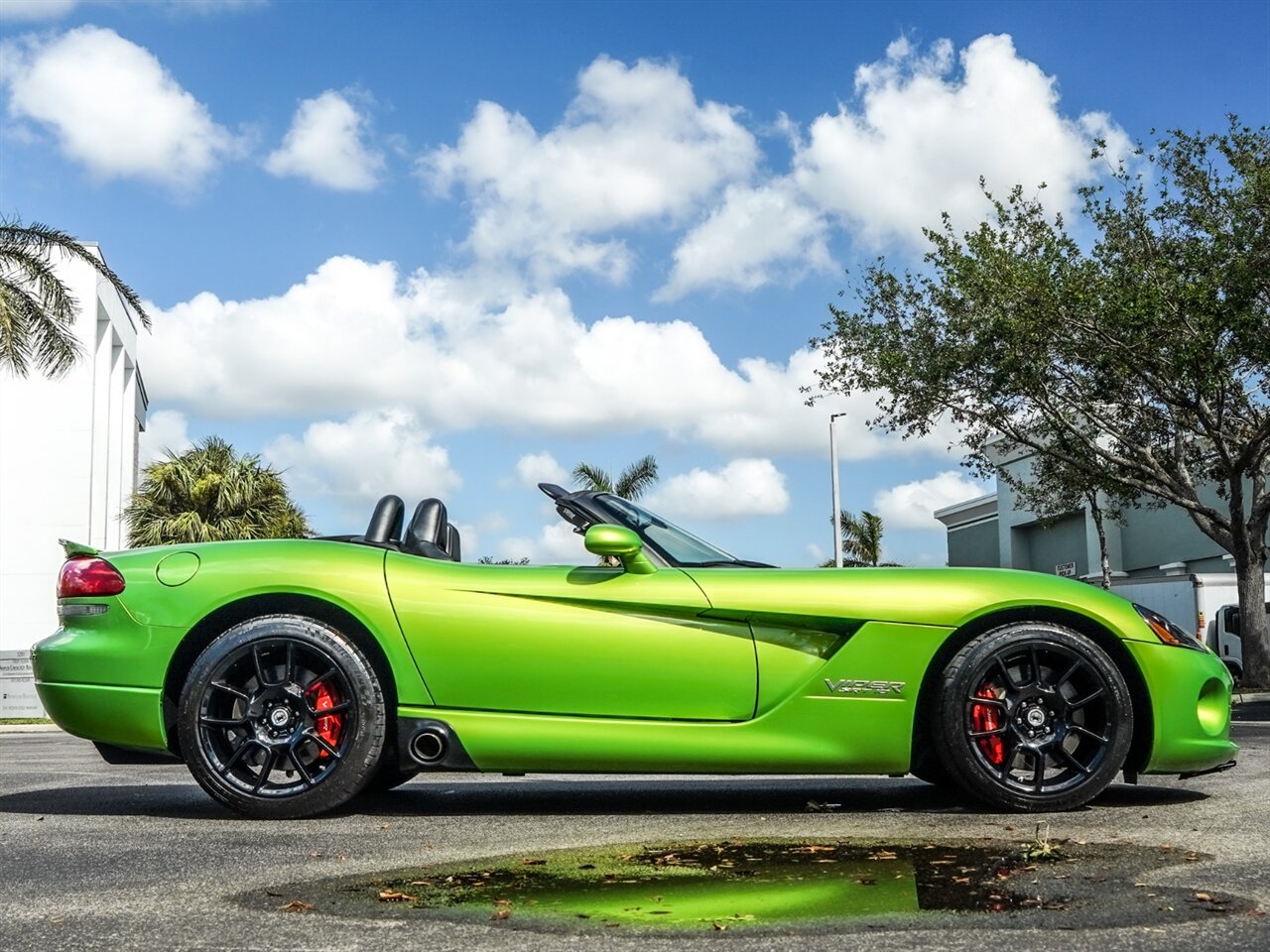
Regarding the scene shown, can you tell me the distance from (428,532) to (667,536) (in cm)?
99

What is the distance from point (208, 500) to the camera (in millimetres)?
32031

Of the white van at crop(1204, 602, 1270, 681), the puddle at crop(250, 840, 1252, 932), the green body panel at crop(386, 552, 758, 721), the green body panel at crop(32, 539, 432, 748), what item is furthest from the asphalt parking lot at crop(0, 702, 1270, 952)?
the white van at crop(1204, 602, 1270, 681)

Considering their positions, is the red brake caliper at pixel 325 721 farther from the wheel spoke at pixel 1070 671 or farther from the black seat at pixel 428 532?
the wheel spoke at pixel 1070 671

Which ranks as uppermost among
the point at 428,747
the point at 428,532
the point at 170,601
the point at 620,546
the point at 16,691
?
the point at 428,532

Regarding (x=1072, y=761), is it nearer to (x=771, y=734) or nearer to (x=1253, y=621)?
(x=771, y=734)

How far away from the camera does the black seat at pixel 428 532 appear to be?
5.28 metres

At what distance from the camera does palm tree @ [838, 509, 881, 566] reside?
171ft

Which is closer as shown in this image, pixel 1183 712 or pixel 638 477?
pixel 1183 712

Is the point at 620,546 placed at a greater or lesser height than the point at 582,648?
greater

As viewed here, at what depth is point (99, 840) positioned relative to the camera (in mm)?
4336

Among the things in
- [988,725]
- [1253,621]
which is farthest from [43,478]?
[988,725]

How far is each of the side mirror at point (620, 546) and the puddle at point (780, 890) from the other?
1.14 meters

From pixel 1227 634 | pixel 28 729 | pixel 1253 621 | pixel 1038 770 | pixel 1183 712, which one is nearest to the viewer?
pixel 1038 770

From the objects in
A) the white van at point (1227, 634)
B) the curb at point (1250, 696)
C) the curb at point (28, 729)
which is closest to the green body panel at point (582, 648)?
the curb at point (28, 729)
